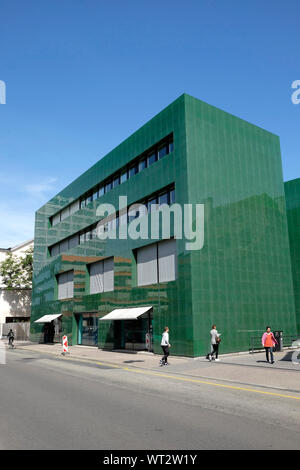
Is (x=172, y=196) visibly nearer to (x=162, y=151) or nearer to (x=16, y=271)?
(x=162, y=151)

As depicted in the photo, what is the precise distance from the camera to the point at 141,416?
7.74 m

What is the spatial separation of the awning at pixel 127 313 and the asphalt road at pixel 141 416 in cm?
1058

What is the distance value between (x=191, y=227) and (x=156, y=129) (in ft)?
26.7

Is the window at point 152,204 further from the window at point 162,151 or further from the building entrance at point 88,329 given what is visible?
the building entrance at point 88,329

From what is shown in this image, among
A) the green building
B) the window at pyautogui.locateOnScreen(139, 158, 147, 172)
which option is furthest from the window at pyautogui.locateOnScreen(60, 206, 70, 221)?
the window at pyautogui.locateOnScreen(139, 158, 147, 172)

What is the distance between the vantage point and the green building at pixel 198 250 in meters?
22.1

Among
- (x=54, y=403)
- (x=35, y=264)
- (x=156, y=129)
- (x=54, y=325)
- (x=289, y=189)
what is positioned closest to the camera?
(x=54, y=403)

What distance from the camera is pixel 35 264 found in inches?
1786

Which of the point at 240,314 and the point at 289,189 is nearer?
the point at 240,314

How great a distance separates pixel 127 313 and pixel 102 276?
7.18 m

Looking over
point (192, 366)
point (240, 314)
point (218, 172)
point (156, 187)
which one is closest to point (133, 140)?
point (156, 187)

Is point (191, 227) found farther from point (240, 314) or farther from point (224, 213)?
point (240, 314)

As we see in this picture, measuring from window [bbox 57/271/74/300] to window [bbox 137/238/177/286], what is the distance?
525 inches

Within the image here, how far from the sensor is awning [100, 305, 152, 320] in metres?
23.3
